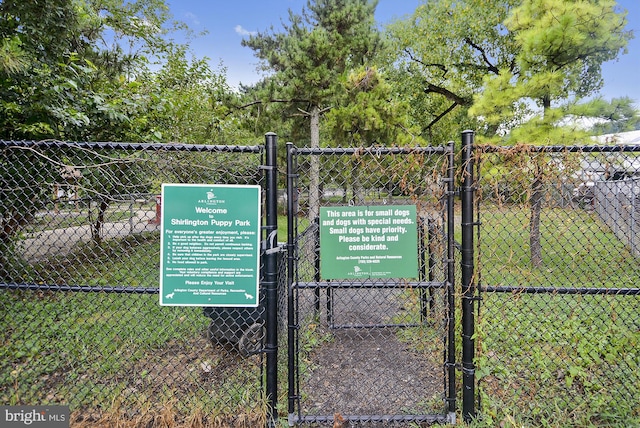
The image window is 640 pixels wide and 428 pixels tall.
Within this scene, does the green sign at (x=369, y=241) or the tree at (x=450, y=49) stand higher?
the tree at (x=450, y=49)

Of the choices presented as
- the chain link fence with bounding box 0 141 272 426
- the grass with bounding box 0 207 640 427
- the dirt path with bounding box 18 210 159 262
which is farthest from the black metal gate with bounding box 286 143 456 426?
the dirt path with bounding box 18 210 159 262

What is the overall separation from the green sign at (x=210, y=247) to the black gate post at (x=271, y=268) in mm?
64

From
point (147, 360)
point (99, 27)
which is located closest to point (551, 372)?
point (147, 360)

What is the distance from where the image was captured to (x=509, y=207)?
7.83 ft

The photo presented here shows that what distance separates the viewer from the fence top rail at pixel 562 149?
2.06m

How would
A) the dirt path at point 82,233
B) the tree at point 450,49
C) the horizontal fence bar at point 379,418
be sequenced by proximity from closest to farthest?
the horizontal fence bar at point 379,418
the dirt path at point 82,233
the tree at point 450,49

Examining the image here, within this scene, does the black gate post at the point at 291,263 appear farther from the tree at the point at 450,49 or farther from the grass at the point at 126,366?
the tree at the point at 450,49

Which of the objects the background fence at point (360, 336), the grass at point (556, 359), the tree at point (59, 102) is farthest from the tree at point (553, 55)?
the tree at point (59, 102)

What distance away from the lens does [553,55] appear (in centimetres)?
675

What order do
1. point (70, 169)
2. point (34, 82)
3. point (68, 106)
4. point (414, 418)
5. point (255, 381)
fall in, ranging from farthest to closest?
point (68, 106) < point (34, 82) < point (255, 381) < point (414, 418) < point (70, 169)

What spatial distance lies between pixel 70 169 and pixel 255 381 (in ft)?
6.62

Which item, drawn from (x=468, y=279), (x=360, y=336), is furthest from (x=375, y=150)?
(x=360, y=336)

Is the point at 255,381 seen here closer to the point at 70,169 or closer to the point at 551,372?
the point at 70,169

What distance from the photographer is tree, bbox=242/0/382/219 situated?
1034cm
